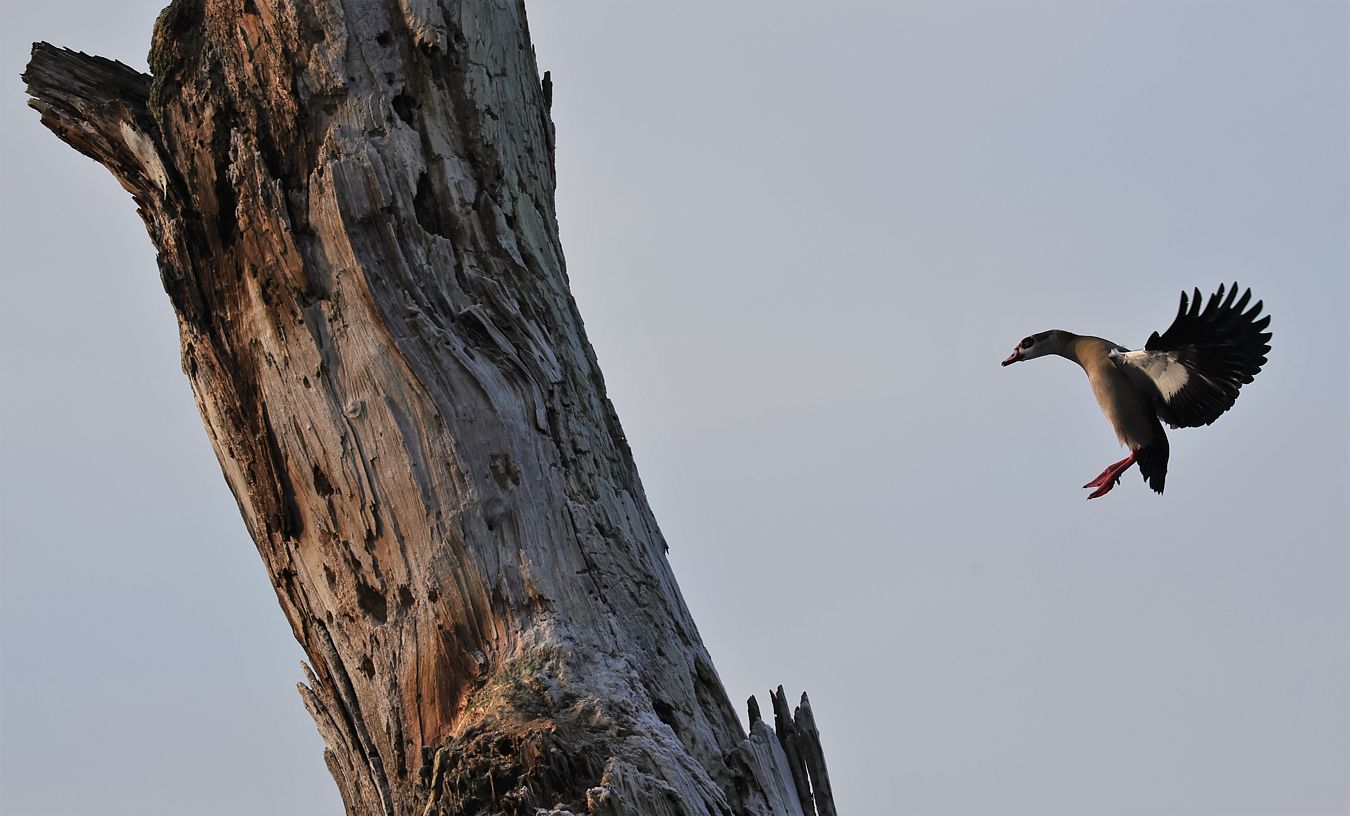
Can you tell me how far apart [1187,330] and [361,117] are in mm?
4068

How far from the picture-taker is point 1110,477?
26.0ft

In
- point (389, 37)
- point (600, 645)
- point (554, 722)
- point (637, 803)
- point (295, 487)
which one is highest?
point (389, 37)

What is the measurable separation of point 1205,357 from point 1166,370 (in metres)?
0.30

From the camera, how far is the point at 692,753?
5.23 metres

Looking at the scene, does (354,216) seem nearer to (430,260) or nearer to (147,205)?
(430,260)

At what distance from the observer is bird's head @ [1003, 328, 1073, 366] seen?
830cm

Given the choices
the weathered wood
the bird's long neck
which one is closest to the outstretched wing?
the bird's long neck

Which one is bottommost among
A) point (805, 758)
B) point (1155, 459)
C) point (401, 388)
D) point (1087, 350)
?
point (805, 758)

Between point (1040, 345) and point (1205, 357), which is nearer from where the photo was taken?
point (1205, 357)

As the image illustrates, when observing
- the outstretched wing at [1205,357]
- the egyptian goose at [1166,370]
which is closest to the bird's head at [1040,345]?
the egyptian goose at [1166,370]

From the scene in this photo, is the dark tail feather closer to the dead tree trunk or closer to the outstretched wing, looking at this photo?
the outstretched wing

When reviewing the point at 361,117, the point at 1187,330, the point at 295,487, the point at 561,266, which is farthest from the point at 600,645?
the point at 1187,330

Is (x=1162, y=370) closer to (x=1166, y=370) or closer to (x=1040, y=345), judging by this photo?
(x=1166, y=370)

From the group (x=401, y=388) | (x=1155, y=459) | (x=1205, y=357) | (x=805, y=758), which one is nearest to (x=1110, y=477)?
(x=1155, y=459)
